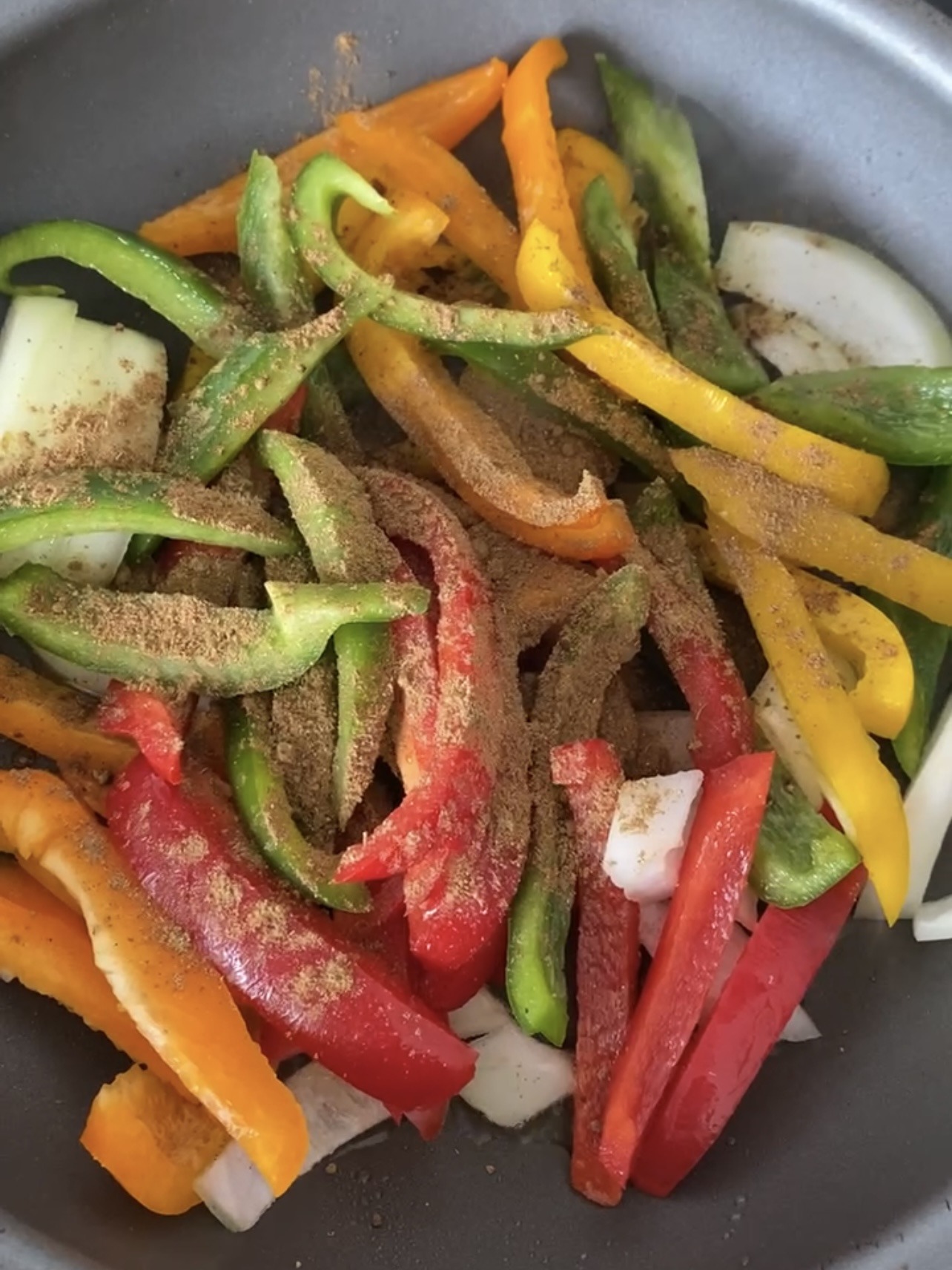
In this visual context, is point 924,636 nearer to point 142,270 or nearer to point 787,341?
point 787,341

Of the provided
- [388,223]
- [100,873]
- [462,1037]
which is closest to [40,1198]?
[100,873]

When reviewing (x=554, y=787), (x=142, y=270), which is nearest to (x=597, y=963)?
(x=554, y=787)

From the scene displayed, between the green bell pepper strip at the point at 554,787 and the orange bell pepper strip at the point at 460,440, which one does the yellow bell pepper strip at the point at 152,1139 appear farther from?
the orange bell pepper strip at the point at 460,440

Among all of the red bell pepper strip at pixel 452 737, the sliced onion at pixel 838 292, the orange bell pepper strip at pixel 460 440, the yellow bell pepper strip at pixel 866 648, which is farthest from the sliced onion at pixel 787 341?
the red bell pepper strip at pixel 452 737

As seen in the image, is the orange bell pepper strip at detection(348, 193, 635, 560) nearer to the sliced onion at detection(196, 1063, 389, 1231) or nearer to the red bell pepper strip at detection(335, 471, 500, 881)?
the red bell pepper strip at detection(335, 471, 500, 881)

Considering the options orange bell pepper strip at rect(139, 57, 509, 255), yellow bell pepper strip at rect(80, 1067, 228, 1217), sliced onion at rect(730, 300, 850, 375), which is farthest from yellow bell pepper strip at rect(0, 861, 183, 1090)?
sliced onion at rect(730, 300, 850, 375)

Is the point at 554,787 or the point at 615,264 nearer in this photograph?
the point at 554,787
